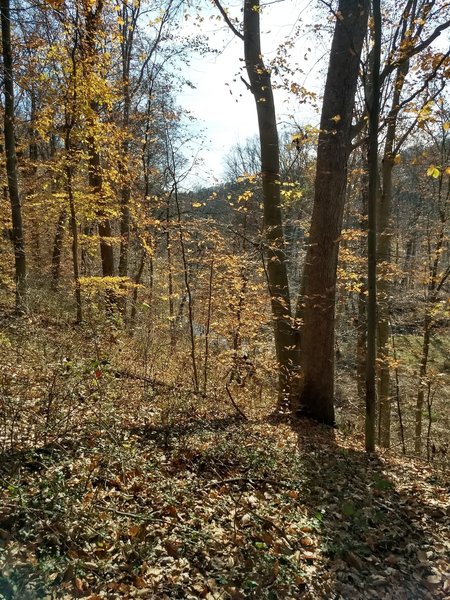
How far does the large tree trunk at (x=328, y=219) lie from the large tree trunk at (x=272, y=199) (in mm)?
715

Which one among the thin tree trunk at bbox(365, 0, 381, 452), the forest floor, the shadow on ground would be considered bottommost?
the shadow on ground

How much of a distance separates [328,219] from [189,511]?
524 cm

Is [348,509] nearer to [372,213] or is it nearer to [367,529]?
[367,529]

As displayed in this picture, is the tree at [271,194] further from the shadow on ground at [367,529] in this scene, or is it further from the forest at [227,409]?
the shadow on ground at [367,529]

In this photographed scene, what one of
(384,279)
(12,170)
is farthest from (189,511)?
(12,170)

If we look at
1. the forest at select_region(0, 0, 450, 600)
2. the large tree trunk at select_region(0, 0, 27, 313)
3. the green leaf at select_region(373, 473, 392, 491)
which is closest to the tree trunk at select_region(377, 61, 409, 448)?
the forest at select_region(0, 0, 450, 600)

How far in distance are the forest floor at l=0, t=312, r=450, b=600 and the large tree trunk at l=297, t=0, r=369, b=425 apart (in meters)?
1.68

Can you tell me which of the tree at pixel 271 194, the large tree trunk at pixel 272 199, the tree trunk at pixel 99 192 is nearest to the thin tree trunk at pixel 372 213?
the tree at pixel 271 194

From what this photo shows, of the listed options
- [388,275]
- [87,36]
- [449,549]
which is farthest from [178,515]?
[87,36]

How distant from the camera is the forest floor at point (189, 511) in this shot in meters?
2.82

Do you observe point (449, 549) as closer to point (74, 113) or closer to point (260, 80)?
point (260, 80)

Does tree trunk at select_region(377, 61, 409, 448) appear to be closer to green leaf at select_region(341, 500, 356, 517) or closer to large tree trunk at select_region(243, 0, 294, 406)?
large tree trunk at select_region(243, 0, 294, 406)

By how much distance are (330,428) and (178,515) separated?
4481mm

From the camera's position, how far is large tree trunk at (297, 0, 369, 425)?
261 inches
